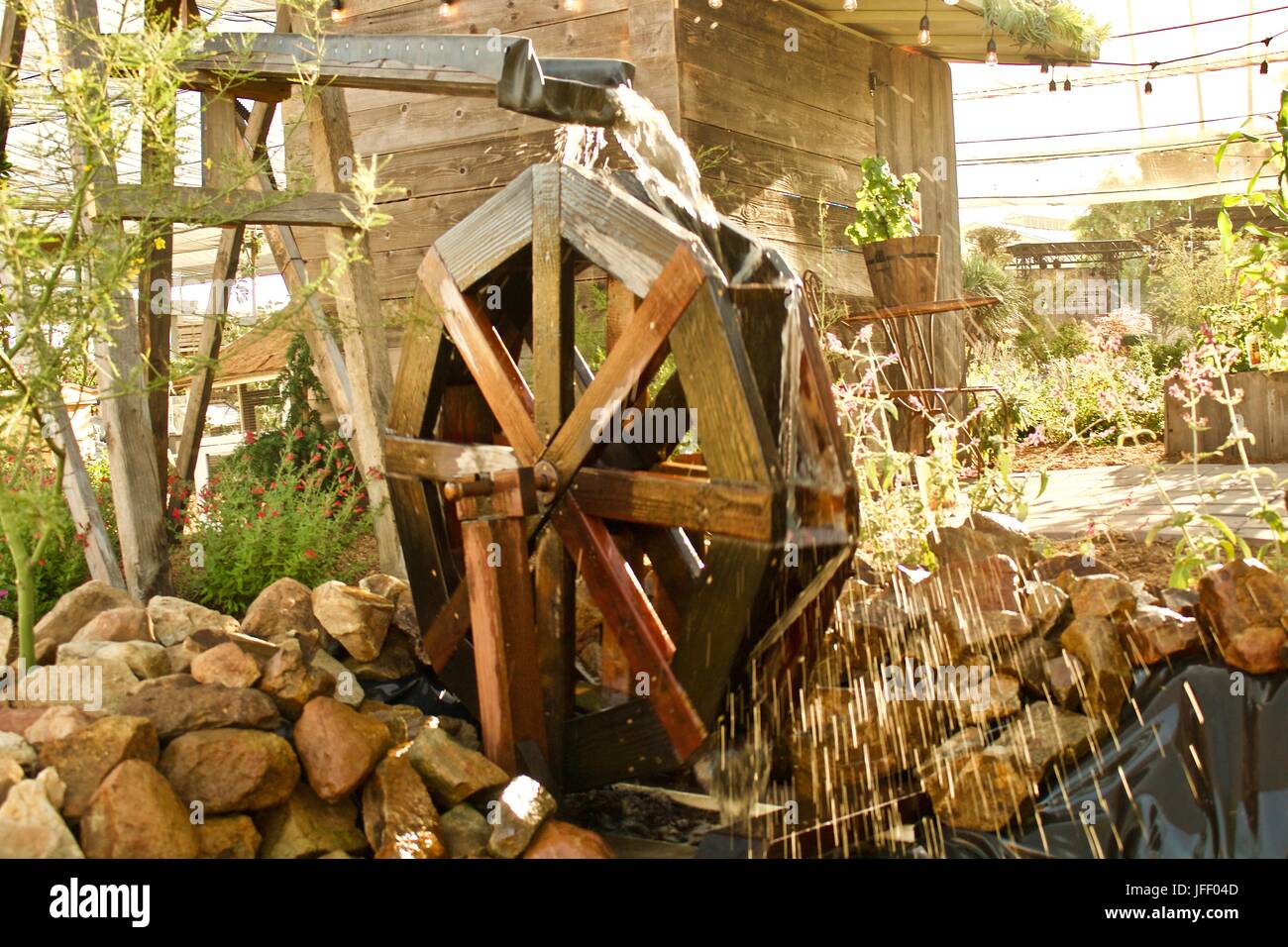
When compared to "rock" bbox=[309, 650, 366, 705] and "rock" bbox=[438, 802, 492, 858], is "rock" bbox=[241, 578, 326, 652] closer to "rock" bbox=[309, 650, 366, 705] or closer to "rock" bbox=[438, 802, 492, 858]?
"rock" bbox=[309, 650, 366, 705]

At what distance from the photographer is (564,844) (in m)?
3.08

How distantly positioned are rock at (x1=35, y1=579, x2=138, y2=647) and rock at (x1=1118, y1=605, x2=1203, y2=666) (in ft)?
10.7

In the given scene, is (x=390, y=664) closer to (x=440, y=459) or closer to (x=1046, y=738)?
(x=440, y=459)

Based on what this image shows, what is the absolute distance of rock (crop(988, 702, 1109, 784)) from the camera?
3377 mm

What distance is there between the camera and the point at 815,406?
11.3 ft

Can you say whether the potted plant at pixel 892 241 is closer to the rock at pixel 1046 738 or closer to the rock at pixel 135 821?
the rock at pixel 1046 738

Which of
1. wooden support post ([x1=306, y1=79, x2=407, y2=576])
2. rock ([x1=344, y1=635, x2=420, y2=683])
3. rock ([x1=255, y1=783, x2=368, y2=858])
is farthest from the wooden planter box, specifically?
rock ([x1=255, y1=783, x2=368, y2=858])

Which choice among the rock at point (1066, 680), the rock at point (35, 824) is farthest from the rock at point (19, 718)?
the rock at point (1066, 680)

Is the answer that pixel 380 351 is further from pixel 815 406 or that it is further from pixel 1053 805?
pixel 1053 805

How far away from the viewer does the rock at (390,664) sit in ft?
13.4

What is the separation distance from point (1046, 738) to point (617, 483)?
4.60 feet

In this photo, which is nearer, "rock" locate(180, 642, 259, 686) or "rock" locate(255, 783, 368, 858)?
"rock" locate(255, 783, 368, 858)

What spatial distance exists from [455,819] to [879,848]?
1.15 metres

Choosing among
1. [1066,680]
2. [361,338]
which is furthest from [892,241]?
[1066,680]
